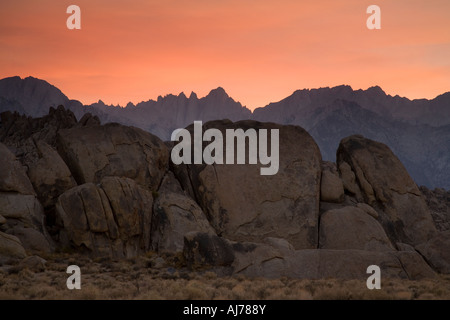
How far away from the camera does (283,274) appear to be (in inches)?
955

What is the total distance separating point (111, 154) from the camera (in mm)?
35094

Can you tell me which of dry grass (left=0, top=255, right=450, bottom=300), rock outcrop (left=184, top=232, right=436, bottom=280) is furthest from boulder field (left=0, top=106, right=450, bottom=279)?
dry grass (left=0, top=255, right=450, bottom=300)

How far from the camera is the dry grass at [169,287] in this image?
55.2ft

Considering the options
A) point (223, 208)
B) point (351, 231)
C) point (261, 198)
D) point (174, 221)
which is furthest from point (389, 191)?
point (174, 221)

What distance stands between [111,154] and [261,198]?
11957 millimetres

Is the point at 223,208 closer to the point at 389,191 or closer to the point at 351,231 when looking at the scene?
the point at 351,231

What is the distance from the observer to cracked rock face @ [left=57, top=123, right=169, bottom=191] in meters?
34.3

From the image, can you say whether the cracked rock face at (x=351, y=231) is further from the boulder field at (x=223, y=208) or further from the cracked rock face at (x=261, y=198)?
the cracked rock face at (x=261, y=198)

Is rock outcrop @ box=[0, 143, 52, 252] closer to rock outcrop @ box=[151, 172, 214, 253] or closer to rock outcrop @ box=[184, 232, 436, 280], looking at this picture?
rock outcrop @ box=[151, 172, 214, 253]

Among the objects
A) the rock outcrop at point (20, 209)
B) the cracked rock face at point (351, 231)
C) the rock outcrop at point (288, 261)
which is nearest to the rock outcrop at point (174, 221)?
the rock outcrop at point (288, 261)

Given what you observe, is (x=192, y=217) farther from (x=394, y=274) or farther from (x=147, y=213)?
(x=394, y=274)
